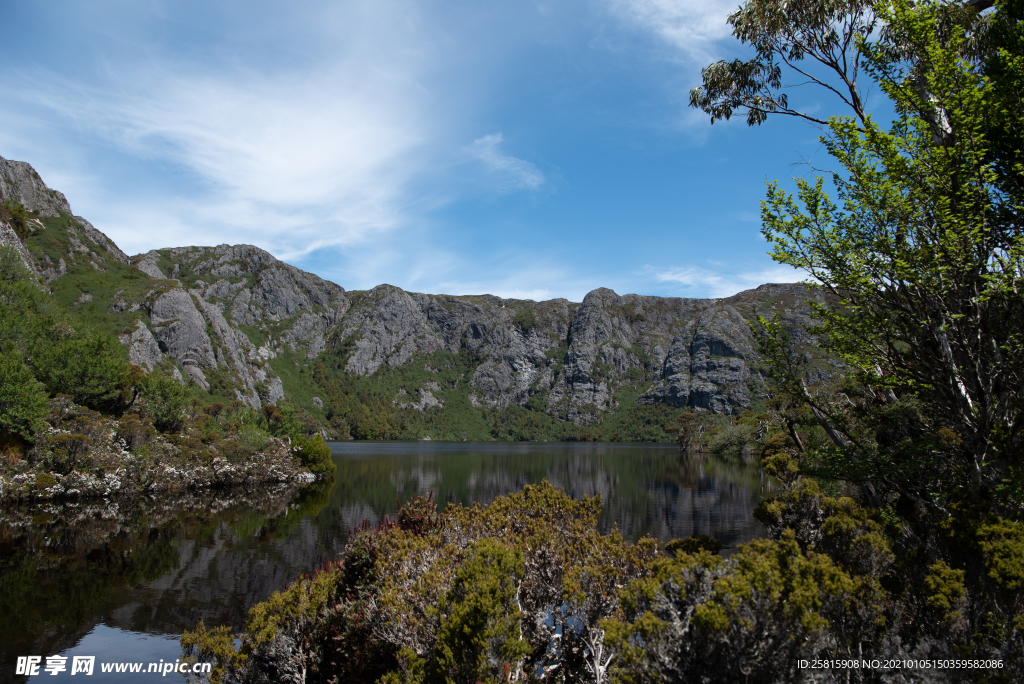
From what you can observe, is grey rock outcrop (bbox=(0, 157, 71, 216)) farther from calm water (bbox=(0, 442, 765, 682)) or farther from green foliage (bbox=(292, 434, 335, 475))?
calm water (bbox=(0, 442, 765, 682))

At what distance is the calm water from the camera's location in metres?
17.1

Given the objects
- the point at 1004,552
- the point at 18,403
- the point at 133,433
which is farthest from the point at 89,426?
the point at 1004,552

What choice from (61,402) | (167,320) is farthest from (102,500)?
(167,320)

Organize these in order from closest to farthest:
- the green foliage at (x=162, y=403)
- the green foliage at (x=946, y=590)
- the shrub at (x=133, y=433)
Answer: the green foliage at (x=946, y=590), the shrub at (x=133, y=433), the green foliage at (x=162, y=403)

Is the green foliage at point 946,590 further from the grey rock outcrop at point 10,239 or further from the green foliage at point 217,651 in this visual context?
the grey rock outcrop at point 10,239

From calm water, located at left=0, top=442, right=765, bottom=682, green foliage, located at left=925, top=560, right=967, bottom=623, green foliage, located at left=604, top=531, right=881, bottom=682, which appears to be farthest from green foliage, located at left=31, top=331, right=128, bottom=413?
green foliage, located at left=925, top=560, right=967, bottom=623

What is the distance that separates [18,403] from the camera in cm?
4334

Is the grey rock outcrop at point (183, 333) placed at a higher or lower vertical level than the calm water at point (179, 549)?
higher

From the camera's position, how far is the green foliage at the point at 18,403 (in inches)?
1690

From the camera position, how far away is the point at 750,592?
6.20 metres

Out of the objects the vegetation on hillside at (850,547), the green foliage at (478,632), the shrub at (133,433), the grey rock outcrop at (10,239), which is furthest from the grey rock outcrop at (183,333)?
the green foliage at (478,632)

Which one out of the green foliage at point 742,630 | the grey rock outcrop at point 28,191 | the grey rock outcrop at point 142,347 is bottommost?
the green foliage at point 742,630

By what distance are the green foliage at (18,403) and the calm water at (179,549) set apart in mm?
8487

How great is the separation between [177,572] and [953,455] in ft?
104
